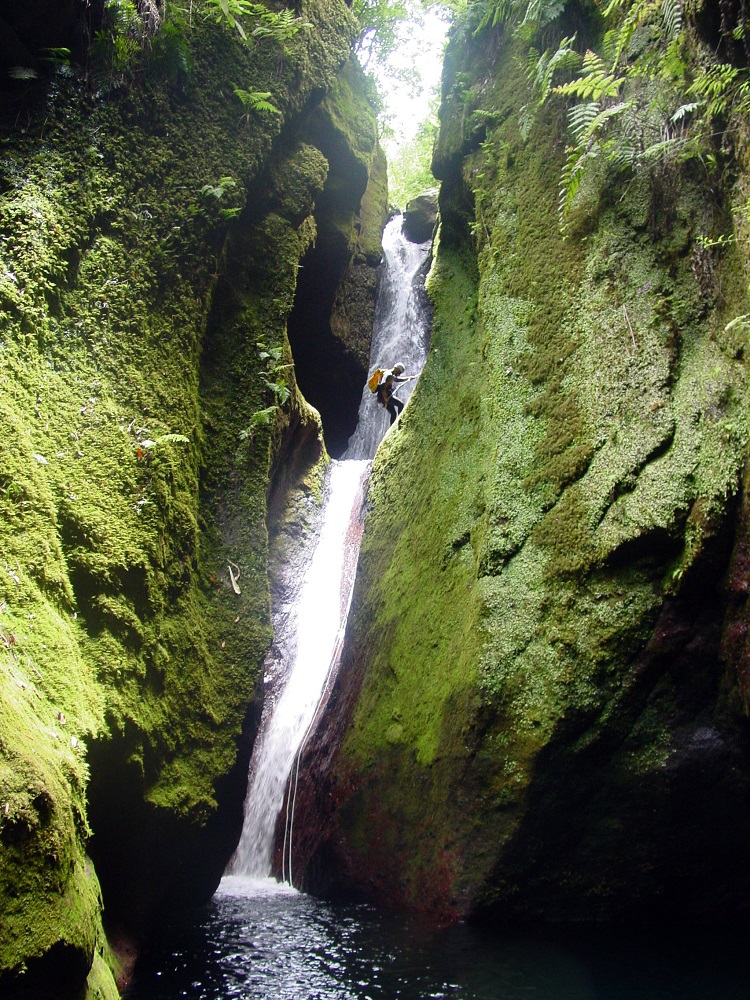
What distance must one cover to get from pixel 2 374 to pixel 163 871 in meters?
4.14

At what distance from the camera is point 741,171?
208 inches

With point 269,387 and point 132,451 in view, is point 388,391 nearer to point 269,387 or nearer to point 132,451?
point 269,387

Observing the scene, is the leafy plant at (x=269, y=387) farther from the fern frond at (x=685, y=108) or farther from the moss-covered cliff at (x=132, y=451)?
the fern frond at (x=685, y=108)

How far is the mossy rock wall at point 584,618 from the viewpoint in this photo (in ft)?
17.5

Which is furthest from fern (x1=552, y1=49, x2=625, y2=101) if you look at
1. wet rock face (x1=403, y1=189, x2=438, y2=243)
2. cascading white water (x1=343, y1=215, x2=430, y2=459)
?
wet rock face (x1=403, y1=189, x2=438, y2=243)

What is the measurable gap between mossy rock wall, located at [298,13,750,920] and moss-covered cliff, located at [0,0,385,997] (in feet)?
6.02

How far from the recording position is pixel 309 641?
403 inches

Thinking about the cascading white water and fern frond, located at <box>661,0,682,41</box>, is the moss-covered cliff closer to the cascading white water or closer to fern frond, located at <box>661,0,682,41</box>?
fern frond, located at <box>661,0,682,41</box>

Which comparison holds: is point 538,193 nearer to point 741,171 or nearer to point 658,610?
point 741,171

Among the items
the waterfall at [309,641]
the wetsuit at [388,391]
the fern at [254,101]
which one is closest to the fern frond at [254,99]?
the fern at [254,101]

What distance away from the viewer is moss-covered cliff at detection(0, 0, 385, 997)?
3838 mm

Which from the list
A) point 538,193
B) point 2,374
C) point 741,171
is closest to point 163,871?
→ point 2,374

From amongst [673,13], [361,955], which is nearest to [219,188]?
[673,13]

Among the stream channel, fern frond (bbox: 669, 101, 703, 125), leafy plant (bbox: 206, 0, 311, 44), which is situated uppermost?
leafy plant (bbox: 206, 0, 311, 44)
